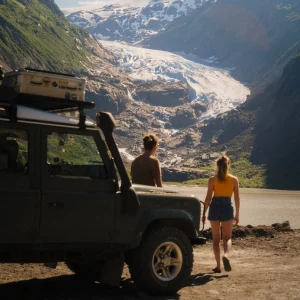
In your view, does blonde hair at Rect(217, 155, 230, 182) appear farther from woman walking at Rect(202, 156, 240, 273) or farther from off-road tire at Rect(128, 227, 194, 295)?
off-road tire at Rect(128, 227, 194, 295)

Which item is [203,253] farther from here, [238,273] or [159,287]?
[159,287]

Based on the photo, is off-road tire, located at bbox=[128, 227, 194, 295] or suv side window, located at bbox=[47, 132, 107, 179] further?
→ off-road tire, located at bbox=[128, 227, 194, 295]

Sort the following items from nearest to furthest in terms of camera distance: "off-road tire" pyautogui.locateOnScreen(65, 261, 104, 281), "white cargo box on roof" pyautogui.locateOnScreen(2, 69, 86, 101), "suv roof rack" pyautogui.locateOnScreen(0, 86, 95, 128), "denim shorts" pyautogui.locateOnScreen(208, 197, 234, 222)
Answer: "suv roof rack" pyautogui.locateOnScreen(0, 86, 95, 128)
"white cargo box on roof" pyautogui.locateOnScreen(2, 69, 86, 101)
"off-road tire" pyautogui.locateOnScreen(65, 261, 104, 281)
"denim shorts" pyautogui.locateOnScreen(208, 197, 234, 222)

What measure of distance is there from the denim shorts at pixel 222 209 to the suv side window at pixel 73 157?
3.60 meters

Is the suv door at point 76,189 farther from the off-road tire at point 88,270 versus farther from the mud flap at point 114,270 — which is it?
the off-road tire at point 88,270

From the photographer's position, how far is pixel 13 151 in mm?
8281

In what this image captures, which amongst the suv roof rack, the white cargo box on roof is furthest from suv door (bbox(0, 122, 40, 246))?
the white cargo box on roof

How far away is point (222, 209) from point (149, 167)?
178 centimetres

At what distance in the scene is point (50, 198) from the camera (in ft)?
28.0

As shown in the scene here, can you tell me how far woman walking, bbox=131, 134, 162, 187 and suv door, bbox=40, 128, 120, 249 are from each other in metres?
2.30

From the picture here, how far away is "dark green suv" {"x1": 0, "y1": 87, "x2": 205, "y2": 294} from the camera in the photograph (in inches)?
327

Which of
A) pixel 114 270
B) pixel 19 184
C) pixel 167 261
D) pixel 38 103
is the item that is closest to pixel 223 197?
pixel 167 261

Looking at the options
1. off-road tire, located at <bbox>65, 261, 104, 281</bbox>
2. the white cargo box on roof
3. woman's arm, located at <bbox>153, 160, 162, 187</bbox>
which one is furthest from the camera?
woman's arm, located at <bbox>153, 160, 162, 187</bbox>

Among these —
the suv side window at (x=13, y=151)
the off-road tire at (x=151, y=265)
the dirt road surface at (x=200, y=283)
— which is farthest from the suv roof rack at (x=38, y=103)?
the dirt road surface at (x=200, y=283)
